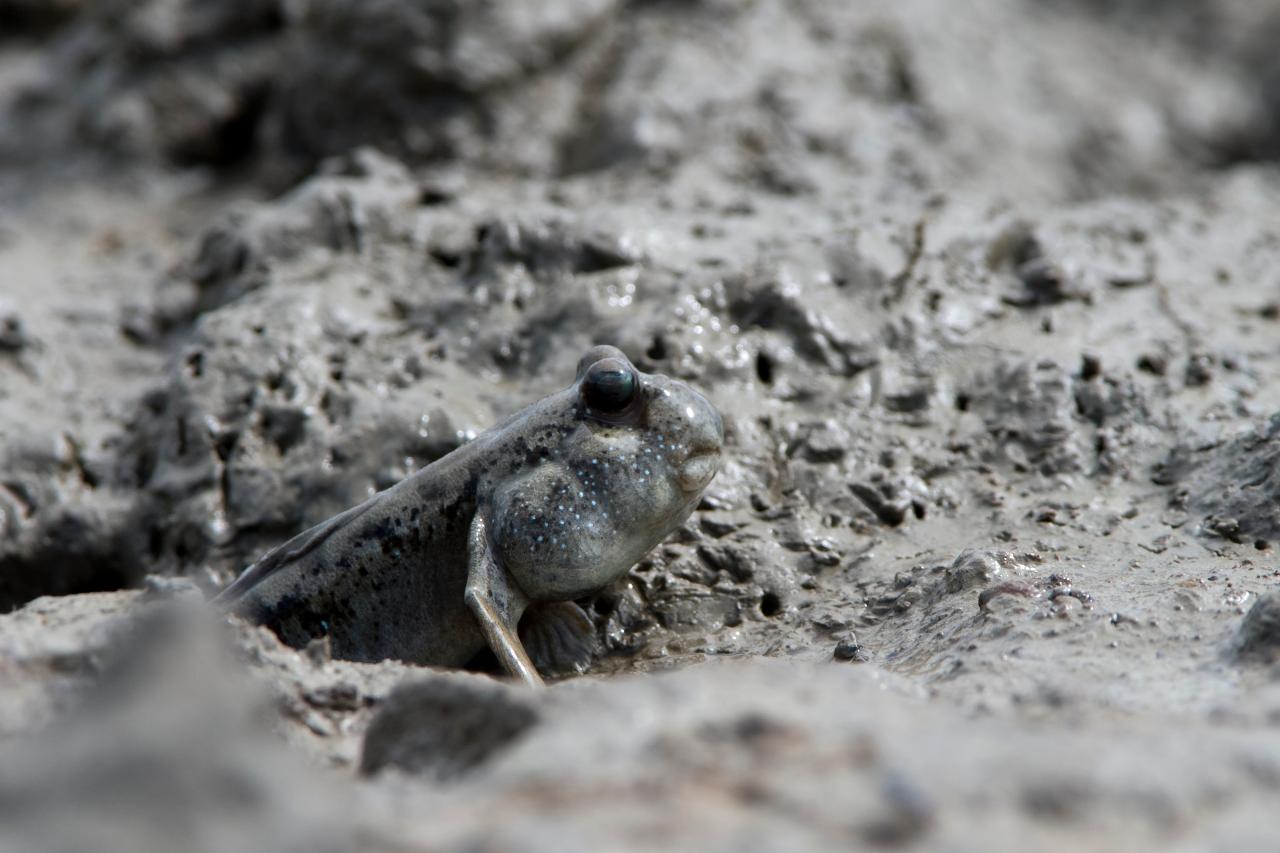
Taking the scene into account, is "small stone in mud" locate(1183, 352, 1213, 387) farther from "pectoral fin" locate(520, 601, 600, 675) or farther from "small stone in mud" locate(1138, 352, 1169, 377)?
"pectoral fin" locate(520, 601, 600, 675)

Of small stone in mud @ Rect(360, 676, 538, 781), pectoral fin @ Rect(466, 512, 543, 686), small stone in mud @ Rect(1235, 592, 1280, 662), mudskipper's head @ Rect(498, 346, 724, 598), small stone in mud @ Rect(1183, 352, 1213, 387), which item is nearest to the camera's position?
small stone in mud @ Rect(360, 676, 538, 781)

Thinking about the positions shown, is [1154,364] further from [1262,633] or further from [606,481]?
[606,481]

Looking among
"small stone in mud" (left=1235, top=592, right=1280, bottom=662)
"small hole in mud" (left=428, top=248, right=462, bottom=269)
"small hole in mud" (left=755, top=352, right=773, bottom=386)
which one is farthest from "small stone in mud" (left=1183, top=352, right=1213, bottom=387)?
"small hole in mud" (left=428, top=248, right=462, bottom=269)

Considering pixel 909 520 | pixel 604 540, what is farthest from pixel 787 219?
pixel 604 540

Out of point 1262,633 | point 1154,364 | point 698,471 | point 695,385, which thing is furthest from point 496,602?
point 1154,364

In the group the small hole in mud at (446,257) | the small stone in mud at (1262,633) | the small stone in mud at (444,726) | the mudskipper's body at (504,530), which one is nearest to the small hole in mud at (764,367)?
the mudskipper's body at (504,530)

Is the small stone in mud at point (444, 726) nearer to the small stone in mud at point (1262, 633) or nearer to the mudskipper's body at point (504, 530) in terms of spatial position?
the mudskipper's body at point (504, 530)

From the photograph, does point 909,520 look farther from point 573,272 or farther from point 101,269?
point 101,269
